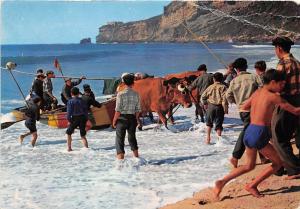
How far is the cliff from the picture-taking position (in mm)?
19031

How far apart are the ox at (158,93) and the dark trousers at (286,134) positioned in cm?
533

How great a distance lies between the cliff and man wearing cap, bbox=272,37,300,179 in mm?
2618

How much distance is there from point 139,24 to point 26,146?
364ft

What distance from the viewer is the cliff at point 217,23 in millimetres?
19031

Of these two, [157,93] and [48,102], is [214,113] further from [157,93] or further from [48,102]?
[48,102]

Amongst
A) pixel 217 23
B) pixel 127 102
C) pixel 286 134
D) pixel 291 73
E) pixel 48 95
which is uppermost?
pixel 217 23

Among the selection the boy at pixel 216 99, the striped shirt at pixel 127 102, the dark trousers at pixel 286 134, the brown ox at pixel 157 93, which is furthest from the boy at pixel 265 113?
the brown ox at pixel 157 93

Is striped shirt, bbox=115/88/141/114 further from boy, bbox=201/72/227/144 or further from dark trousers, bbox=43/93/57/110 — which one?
dark trousers, bbox=43/93/57/110

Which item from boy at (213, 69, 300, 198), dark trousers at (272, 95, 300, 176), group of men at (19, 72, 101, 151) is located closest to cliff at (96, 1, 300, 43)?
group of men at (19, 72, 101, 151)

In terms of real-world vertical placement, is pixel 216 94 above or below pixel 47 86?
above

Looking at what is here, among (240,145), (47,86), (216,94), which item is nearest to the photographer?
(240,145)

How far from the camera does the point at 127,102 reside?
713 cm

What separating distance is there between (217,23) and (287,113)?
6667cm

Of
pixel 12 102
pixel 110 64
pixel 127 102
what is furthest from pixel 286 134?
pixel 110 64
